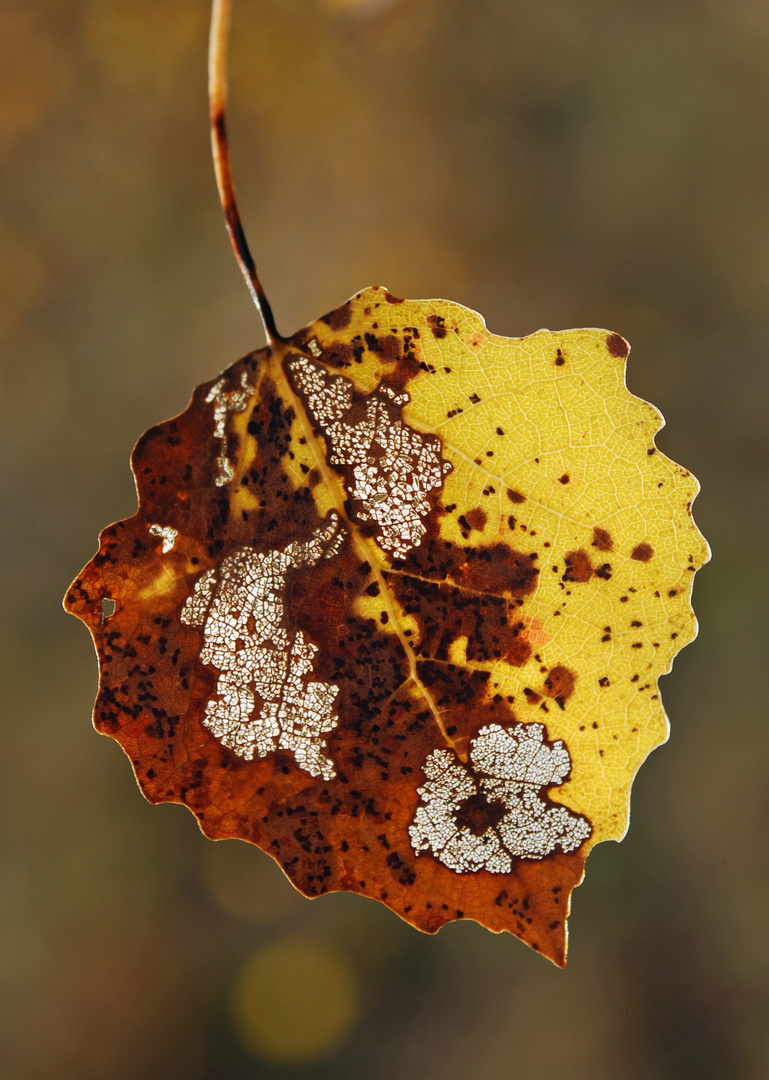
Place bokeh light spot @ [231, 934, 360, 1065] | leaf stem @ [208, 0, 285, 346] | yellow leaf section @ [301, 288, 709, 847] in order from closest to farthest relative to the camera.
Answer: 1. leaf stem @ [208, 0, 285, 346]
2. yellow leaf section @ [301, 288, 709, 847]
3. bokeh light spot @ [231, 934, 360, 1065]

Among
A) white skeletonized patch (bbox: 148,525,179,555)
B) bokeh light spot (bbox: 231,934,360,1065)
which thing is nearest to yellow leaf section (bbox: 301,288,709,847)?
white skeletonized patch (bbox: 148,525,179,555)

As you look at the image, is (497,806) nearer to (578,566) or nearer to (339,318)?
(578,566)

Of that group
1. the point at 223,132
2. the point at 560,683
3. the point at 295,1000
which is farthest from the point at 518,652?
the point at 295,1000

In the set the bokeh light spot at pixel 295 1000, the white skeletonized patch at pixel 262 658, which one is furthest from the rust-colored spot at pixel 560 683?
the bokeh light spot at pixel 295 1000

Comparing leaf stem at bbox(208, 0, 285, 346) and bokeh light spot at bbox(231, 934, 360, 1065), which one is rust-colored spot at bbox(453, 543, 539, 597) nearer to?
leaf stem at bbox(208, 0, 285, 346)

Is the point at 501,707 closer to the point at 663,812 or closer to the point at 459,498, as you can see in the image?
the point at 459,498

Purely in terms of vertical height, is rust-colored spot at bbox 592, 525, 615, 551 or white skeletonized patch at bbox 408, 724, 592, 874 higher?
rust-colored spot at bbox 592, 525, 615, 551

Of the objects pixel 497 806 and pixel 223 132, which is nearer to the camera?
pixel 223 132
